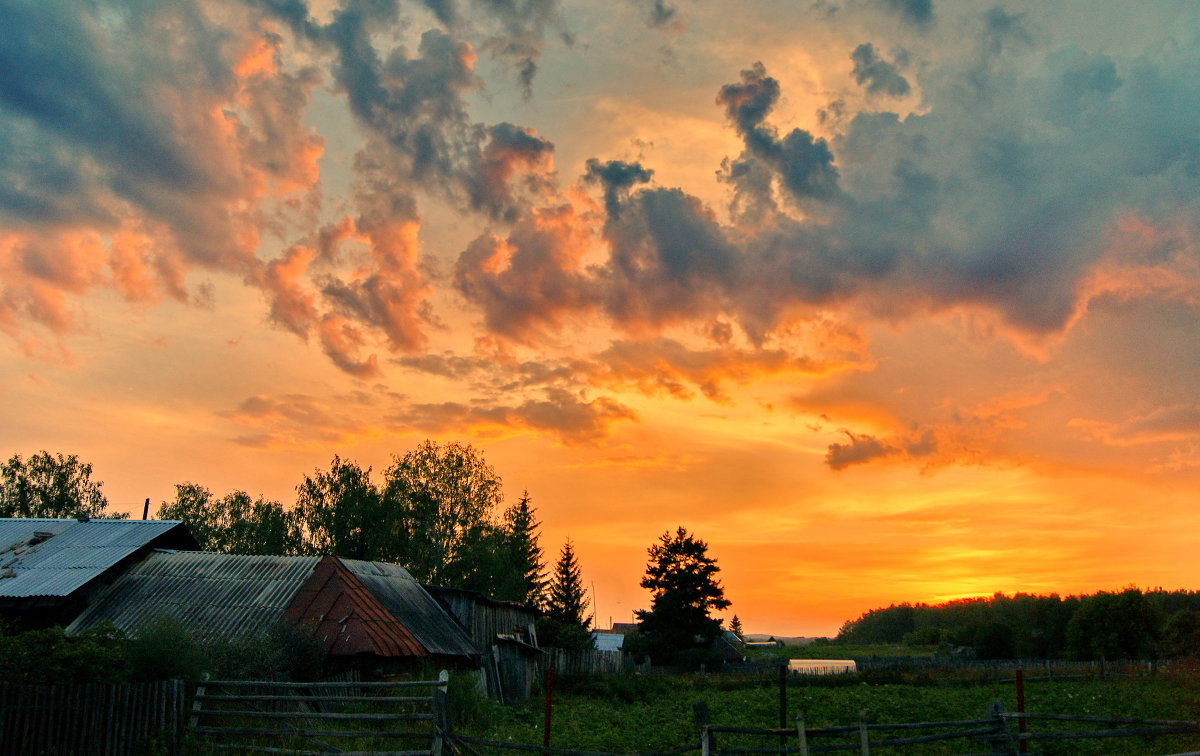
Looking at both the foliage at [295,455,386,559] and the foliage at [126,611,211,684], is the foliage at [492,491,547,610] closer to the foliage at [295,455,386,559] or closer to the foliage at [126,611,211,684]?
the foliage at [295,455,386,559]

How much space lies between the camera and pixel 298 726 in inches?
782

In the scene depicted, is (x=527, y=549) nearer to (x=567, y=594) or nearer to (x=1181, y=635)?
(x=567, y=594)

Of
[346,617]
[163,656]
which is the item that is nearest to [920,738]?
[163,656]

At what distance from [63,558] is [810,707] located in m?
30.0

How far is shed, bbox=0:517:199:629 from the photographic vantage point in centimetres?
3044

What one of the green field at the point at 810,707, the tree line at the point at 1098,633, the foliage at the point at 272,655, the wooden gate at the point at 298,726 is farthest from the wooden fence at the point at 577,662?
the tree line at the point at 1098,633

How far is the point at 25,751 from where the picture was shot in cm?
1612

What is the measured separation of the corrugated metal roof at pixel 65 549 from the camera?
3070cm

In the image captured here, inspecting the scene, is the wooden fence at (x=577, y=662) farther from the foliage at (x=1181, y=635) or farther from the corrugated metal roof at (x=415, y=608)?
the foliage at (x=1181, y=635)

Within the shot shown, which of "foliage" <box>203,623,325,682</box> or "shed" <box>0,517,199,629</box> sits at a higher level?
"shed" <box>0,517,199,629</box>

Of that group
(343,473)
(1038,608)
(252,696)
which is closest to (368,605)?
(252,696)

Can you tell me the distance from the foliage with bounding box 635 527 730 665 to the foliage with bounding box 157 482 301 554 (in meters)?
28.8

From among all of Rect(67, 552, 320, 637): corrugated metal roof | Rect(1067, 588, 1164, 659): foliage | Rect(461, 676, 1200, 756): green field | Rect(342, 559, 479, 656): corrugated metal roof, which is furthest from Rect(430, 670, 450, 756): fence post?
Rect(1067, 588, 1164, 659): foliage

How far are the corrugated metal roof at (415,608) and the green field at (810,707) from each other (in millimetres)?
3334
